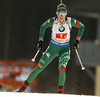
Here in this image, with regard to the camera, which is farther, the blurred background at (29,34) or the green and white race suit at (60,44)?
the blurred background at (29,34)

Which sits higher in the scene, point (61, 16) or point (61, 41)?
point (61, 16)

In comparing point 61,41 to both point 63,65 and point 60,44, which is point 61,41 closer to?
point 60,44

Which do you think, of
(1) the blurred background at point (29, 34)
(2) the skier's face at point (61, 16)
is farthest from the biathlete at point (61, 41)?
(1) the blurred background at point (29, 34)

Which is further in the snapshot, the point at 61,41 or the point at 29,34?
the point at 29,34

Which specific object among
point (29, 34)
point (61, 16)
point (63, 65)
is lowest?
point (63, 65)

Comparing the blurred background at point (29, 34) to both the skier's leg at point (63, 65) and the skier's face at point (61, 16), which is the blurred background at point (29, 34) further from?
the skier's face at point (61, 16)

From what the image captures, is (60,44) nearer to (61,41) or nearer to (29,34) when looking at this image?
(61,41)

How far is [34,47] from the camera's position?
10.6 meters

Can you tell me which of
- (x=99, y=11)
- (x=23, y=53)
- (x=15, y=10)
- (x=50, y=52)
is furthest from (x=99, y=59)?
(x=50, y=52)

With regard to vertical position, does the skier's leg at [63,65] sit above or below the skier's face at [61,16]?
below

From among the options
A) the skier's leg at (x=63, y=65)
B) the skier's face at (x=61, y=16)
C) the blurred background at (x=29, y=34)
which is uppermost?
the blurred background at (x=29, y=34)

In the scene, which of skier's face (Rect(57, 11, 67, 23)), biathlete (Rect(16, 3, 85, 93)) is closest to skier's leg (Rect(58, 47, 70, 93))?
biathlete (Rect(16, 3, 85, 93))

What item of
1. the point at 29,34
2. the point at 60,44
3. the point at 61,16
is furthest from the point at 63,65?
the point at 29,34

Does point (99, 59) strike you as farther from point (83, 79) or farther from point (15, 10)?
point (15, 10)
